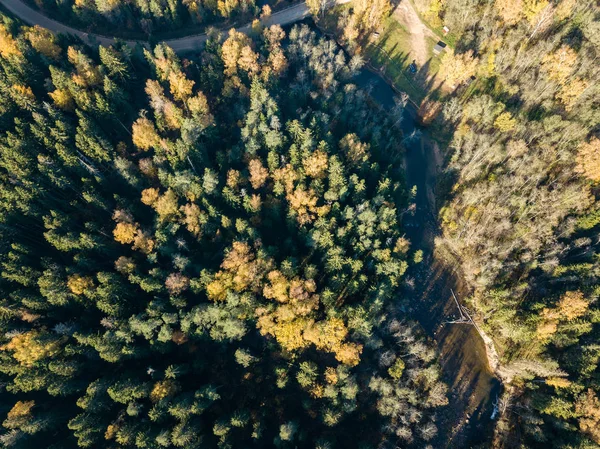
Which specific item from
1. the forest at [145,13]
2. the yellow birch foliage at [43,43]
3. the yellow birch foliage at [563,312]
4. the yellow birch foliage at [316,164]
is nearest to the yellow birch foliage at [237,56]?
the forest at [145,13]

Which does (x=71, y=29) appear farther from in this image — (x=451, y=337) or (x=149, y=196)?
(x=451, y=337)

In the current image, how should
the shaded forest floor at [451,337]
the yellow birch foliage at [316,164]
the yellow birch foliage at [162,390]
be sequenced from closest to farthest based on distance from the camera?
the yellow birch foliage at [162,390] < the shaded forest floor at [451,337] < the yellow birch foliage at [316,164]

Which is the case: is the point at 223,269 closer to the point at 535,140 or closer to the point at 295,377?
the point at 295,377

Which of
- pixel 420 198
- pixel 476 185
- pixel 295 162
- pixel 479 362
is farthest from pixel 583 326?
pixel 295 162

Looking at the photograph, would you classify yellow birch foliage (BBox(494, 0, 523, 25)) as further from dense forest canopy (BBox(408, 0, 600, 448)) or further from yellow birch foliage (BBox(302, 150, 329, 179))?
yellow birch foliage (BBox(302, 150, 329, 179))

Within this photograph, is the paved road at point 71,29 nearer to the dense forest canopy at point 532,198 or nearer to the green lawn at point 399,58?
the green lawn at point 399,58

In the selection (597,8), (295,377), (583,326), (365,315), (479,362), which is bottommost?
(479,362)
